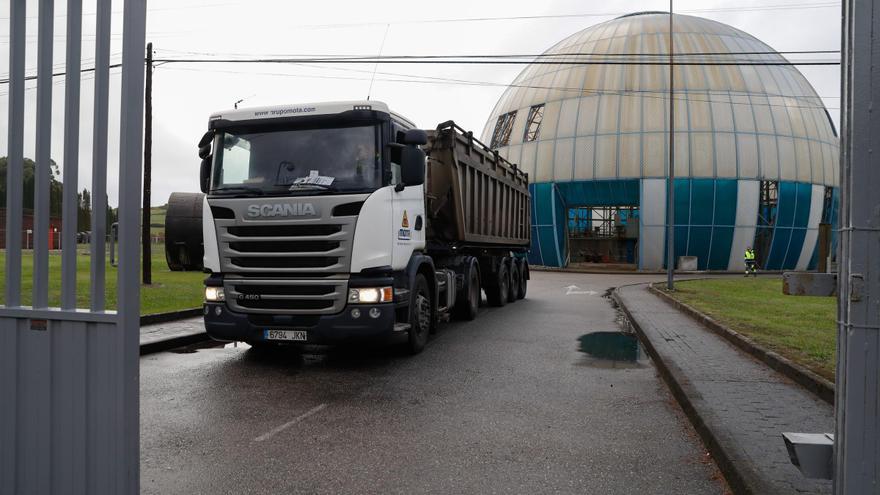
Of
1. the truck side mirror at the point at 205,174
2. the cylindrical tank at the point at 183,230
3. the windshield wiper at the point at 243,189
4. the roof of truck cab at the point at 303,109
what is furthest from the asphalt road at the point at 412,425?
the cylindrical tank at the point at 183,230

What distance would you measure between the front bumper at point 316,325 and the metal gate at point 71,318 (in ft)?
14.2

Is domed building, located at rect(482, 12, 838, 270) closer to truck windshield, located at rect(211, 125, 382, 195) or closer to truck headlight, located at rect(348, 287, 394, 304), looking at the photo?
truck windshield, located at rect(211, 125, 382, 195)

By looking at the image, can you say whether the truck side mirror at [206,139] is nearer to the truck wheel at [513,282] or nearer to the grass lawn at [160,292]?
the grass lawn at [160,292]

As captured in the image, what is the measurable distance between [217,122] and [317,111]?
1301mm

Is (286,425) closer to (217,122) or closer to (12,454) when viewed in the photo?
(12,454)

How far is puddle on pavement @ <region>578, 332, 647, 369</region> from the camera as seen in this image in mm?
8328

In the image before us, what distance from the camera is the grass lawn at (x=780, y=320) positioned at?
8.02 meters

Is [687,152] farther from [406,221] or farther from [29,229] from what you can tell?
[29,229]

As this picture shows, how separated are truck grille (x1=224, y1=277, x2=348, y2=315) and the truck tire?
8183 millimetres

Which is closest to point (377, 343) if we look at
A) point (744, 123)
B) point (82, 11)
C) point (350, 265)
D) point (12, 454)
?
point (350, 265)

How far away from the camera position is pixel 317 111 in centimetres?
740

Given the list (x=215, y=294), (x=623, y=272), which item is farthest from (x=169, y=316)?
(x=623, y=272)

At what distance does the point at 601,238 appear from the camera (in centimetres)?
3991

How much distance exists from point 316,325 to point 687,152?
32.0 metres
